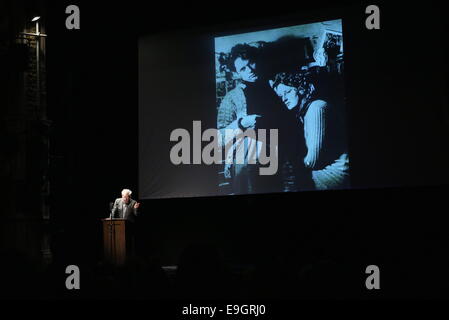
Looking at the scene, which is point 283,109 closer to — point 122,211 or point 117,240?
point 122,211

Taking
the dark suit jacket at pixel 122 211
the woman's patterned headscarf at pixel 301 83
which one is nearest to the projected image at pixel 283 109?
the woman's patterned headscarf at pixel 301 83

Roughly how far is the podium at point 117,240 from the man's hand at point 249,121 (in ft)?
7.23

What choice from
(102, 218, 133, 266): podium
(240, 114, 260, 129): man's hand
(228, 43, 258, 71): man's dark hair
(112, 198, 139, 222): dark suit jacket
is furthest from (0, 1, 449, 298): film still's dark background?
(240, 114, 260, 129): man's hand

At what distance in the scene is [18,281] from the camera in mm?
2850

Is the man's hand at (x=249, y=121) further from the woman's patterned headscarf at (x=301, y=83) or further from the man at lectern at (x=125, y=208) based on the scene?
the man at lectern at (x=125, y=208)

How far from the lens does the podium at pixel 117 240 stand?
313 inches

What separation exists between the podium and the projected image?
5.06 feet

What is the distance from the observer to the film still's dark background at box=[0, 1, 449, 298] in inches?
288

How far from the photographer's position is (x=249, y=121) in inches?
323

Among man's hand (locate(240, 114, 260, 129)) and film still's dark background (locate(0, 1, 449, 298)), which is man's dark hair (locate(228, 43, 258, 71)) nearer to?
film still's dark background (locate(0, 1, 449, 298))

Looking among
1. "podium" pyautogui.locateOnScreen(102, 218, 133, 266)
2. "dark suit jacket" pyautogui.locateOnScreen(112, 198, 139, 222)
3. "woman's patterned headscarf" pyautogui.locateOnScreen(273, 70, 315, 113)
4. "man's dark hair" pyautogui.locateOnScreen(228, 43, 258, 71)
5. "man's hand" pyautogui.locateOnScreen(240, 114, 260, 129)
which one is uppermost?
"man's dark hair" pyautogui.locateOnScreen(228, 43, 258, 71)

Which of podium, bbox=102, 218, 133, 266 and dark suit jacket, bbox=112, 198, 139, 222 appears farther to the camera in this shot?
dark suit jacket, bbox=112, 198, 139, 222
